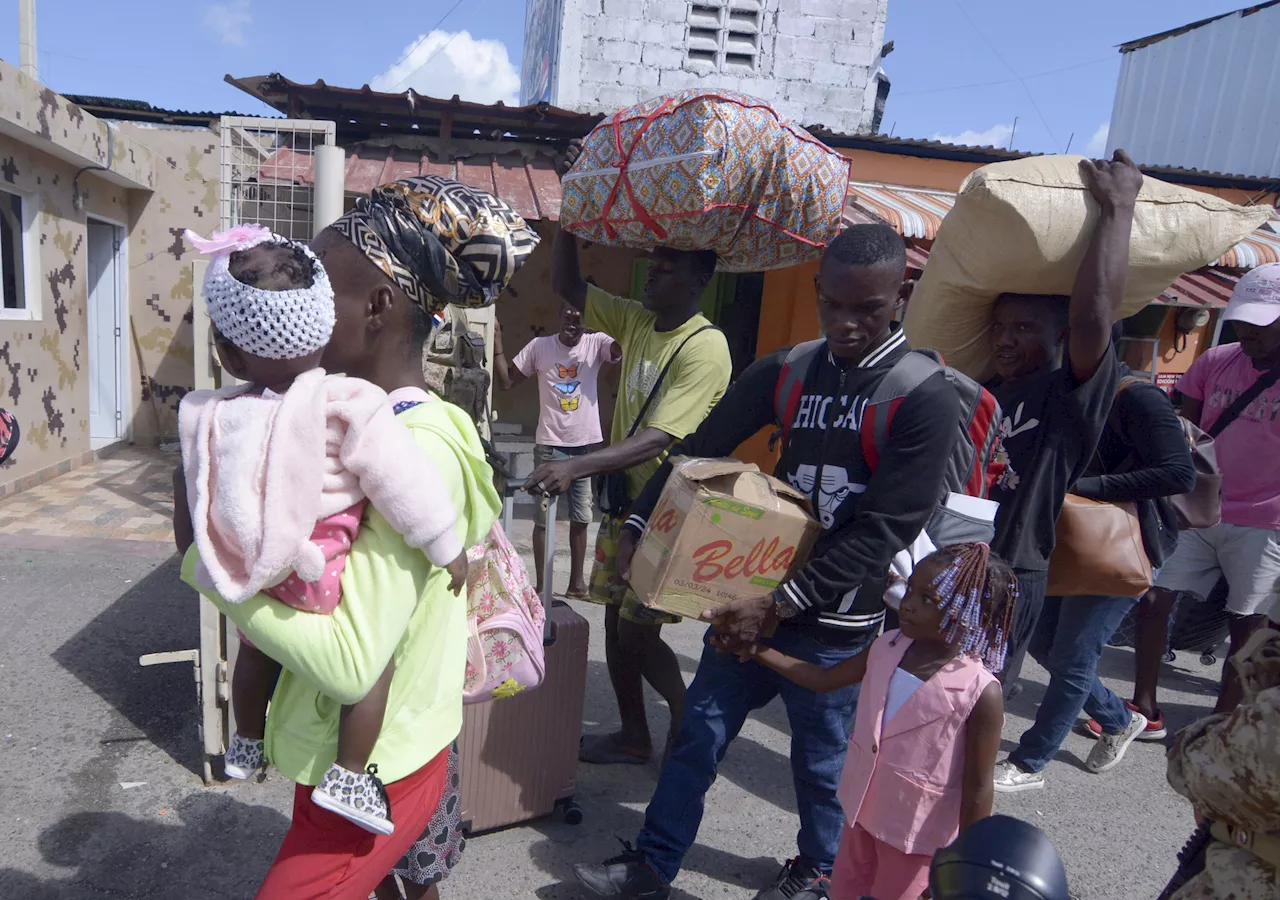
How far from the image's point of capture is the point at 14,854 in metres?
2.52

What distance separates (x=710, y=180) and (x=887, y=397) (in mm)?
995

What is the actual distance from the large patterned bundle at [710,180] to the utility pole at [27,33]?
29.8ft

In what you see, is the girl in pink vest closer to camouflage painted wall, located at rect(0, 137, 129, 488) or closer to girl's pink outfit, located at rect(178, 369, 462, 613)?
girl's pink outfit, located at rect(178, 369, 462, 613)

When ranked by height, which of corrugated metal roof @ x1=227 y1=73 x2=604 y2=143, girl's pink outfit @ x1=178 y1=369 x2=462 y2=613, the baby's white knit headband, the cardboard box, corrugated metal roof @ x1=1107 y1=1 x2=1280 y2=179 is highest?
corrugated metal roof @ x1=1107 y1=1 x2=1280 y2=179

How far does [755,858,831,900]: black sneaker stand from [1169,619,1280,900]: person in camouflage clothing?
111 cm

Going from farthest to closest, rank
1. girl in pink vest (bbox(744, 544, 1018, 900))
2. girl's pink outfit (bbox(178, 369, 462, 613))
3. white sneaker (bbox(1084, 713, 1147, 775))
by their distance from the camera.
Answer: white sneaker (bbox(1084, 713, 1147, 775)) < girl in pink vest (bbox(744, 544, 1018, 900)) < girl's pink outfit (bbox(178, 369, 462, 613))

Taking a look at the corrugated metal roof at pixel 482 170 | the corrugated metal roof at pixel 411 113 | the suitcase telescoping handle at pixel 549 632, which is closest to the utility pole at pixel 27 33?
the corrugated metal roof at pixel 411 113

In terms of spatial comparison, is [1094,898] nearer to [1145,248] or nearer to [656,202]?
[1145,248]

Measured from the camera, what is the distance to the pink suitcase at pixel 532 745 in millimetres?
2656

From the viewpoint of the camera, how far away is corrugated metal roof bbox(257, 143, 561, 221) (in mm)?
6477

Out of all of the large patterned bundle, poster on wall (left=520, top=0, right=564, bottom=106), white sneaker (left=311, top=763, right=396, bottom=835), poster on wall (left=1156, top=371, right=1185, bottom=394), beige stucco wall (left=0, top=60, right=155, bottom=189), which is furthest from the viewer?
poster on wall (left=520, top=0, right=564, bottom=106)

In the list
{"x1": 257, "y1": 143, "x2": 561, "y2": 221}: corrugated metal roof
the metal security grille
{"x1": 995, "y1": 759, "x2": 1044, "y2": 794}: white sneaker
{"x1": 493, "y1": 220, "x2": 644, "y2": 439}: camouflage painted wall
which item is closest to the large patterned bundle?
the metal security grille

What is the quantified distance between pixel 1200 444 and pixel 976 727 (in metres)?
2.25

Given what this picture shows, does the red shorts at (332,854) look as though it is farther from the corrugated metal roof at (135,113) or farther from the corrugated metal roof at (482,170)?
the corrugated metal roof at (135,113)
